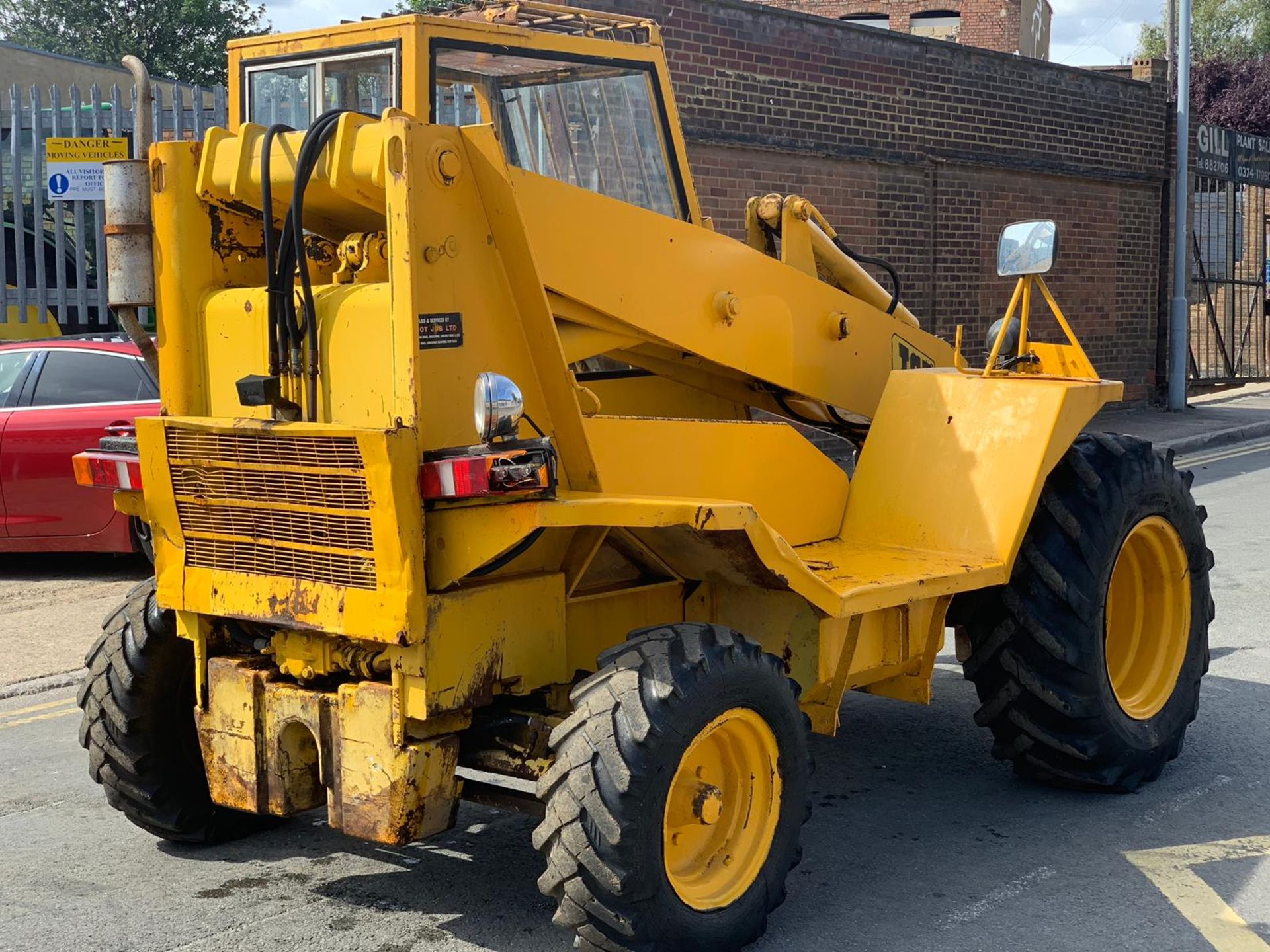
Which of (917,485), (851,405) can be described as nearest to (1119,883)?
(917,485)

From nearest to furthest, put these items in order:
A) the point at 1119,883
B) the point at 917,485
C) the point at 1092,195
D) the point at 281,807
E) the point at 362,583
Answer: the point at 362,583, the point at 281,807, the point at 1119,883, the point at 917,485, the point at 1092,195

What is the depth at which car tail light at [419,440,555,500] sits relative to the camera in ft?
12.6

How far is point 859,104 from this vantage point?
52.0 ft

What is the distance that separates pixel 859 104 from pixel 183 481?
41.1 ft

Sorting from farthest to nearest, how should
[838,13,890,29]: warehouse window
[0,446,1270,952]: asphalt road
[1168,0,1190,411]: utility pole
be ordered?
[838,13,890,29]: warehouse window < [1168,0,1190,411]: utility pole < [0,446,1270,952]: asphalt road

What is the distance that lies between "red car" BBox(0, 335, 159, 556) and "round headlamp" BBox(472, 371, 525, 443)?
244 inches

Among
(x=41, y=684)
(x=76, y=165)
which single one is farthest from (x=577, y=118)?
(x=76, y=165)

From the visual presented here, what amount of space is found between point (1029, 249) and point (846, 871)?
95.3 inches

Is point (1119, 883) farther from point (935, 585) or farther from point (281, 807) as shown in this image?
point (281, 807)

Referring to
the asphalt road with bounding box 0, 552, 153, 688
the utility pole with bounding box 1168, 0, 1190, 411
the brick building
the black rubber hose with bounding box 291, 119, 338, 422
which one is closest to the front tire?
the black rubber hose with bounding box 291, 119, 338, 422

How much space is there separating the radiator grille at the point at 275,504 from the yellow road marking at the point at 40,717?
9.50 ft

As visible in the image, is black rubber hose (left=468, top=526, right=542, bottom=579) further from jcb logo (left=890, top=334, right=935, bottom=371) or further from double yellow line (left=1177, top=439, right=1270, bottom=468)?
double yellow line (left=1177, top=439, right=1270, bottom=468)

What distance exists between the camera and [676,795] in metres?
4.19

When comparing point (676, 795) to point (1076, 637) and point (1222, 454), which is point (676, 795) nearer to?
point (1076, 637)
